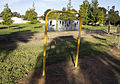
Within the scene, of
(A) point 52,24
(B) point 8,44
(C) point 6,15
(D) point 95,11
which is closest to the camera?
(A) point 52,24

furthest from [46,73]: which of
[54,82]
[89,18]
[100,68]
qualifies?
[89,18]

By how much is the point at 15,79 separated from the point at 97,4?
4241 centimetres

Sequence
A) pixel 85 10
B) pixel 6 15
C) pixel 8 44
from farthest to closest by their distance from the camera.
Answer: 1. pixel 85 10
2. pixel 6 15
3. pixel 8 44

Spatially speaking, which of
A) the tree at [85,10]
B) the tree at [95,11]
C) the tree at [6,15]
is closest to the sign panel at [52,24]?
the tree at [6,15]

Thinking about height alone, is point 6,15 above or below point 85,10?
below

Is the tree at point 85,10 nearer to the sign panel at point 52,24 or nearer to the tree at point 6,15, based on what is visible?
the tree at point 6,15

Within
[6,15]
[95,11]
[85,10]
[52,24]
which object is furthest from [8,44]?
[95,11]

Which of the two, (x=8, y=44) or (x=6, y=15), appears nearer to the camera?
(x=8, y=44)

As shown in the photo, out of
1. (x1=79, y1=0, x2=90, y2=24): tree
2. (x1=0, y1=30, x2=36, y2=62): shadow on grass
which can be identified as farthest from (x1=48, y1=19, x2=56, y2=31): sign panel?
(x1=79, y1=0, x2=90, y2=24): tree

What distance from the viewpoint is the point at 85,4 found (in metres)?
42.3

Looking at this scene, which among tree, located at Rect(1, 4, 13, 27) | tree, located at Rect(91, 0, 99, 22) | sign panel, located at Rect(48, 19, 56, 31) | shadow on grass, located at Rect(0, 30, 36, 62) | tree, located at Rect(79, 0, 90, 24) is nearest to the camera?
sign panel, located at Rect(48, 19, 56, 31)

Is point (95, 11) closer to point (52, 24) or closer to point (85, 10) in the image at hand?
point (85, 10)

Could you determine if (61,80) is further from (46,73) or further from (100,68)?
(100,68)

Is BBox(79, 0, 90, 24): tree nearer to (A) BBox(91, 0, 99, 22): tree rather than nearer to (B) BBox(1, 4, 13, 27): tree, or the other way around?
(A) BBox(91, 0, 99, 22): tree
